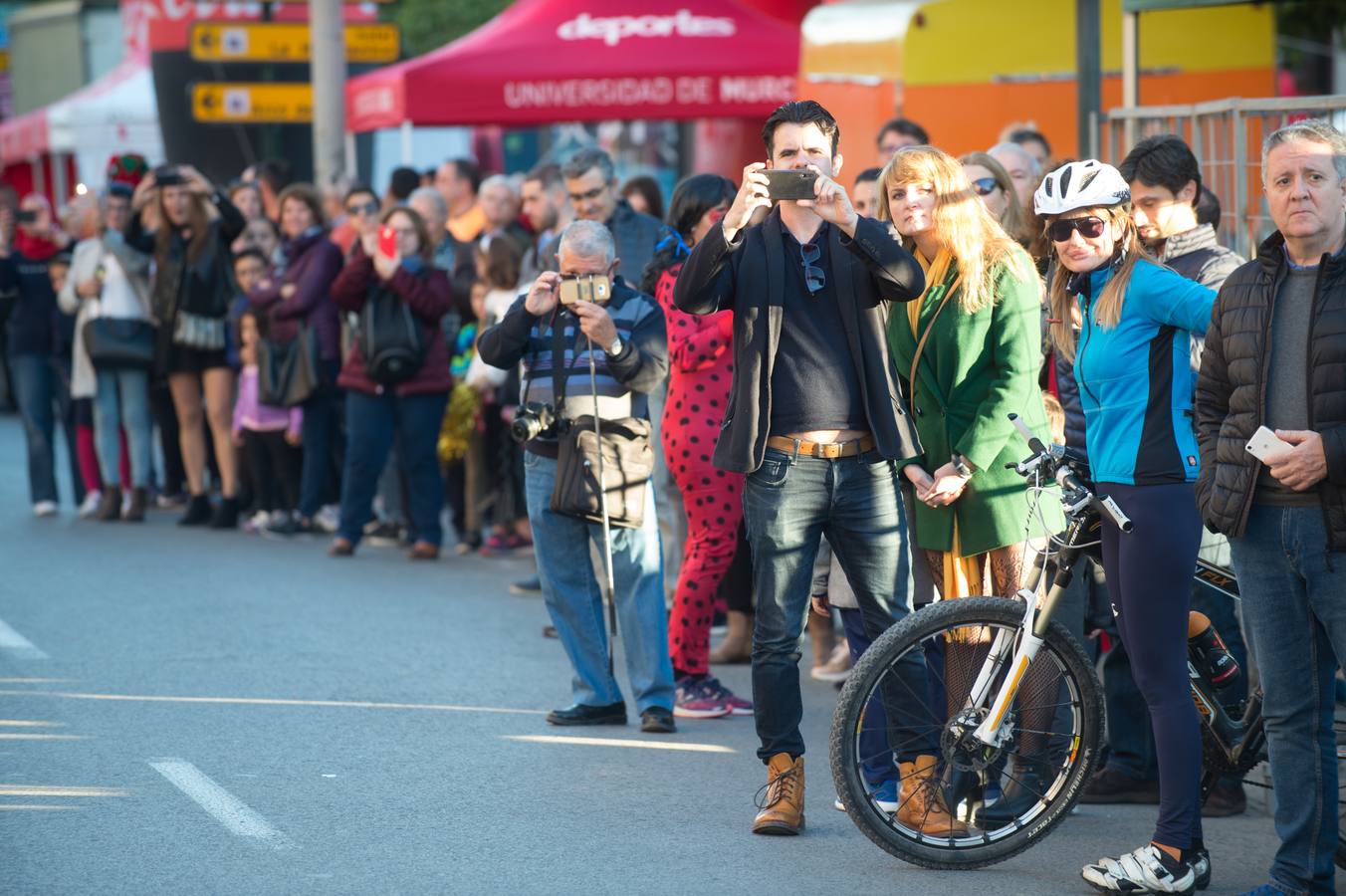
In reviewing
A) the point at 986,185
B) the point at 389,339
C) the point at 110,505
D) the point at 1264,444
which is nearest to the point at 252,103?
the point at 110,505

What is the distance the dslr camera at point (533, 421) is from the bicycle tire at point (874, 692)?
213cm

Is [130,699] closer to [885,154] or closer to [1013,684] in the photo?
[1013,684]

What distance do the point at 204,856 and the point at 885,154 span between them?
5625 mm

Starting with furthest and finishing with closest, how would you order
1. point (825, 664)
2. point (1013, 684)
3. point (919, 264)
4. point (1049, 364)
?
point (825, 664)
point (1049, 364)
point (919, 264)
point (1013, 684)

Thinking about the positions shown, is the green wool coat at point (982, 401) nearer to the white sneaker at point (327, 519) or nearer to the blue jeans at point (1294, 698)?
the blue jeans at point (1294, 698)

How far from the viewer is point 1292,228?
15.2 ft

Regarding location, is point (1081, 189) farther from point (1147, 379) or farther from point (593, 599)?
point (593, 599)

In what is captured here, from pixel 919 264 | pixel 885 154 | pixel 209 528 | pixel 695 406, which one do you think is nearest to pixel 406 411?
pixel 209 528

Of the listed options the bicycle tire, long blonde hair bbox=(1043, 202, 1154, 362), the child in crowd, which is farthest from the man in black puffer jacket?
the child in crowd

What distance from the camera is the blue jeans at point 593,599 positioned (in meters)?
7.07

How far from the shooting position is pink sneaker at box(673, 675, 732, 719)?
24.0 ft

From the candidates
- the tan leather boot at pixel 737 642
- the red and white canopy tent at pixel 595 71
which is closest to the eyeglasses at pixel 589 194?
the tan leather boot at pixel 737 642

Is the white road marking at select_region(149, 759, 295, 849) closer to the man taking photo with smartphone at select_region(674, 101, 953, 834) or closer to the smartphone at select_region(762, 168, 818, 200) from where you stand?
the man taking photo with smartphone at select_region(674, 101, 953, 834)

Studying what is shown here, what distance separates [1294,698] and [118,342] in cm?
939
